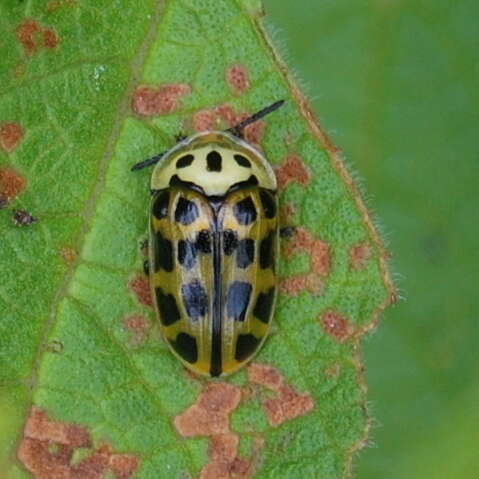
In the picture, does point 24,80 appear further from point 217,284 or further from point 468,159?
point 468,159

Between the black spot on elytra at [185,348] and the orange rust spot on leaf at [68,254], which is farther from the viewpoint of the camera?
the black spot on elytra at [185,348]

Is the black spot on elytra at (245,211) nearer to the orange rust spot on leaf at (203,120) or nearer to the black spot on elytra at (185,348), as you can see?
the orange rust spot on leaf at (203,120)

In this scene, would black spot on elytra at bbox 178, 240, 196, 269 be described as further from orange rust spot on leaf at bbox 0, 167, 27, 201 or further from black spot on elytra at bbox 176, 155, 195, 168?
orange rust spot on leaf at bbox 0, 167, 27, 201

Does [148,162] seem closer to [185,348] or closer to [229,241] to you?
[229,241]

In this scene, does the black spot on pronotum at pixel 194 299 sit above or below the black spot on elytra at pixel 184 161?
below

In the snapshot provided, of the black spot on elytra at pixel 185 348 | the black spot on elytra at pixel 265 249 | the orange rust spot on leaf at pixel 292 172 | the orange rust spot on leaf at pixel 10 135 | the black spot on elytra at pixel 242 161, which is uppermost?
the orange rust spot on leaf at pixel 10 135

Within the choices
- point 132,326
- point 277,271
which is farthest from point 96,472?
point 277,271

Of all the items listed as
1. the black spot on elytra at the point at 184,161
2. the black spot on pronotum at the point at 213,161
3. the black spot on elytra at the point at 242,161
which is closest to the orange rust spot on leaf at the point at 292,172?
the black spot on elytra at the point at 242,161
